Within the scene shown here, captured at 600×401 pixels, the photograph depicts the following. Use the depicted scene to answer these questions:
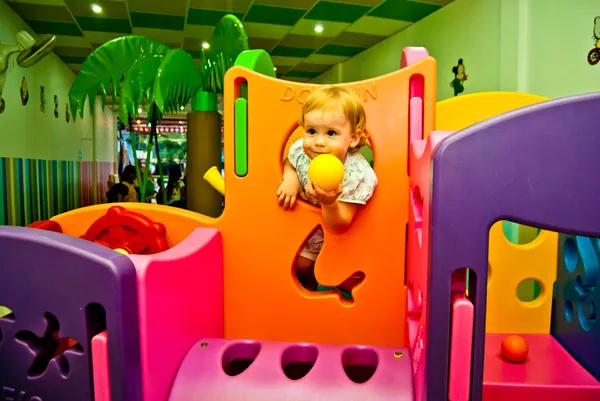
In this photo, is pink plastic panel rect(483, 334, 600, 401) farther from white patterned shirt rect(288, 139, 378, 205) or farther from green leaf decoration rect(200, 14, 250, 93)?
green leaf decoration rect(200, 14, 250, 93)

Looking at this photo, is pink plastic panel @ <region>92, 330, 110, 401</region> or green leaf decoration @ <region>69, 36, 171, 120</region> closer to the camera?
pink plastic panel @ <region>92, 330, 110, 401</region>

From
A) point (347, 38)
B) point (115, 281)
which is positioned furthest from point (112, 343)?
point (347, 38)

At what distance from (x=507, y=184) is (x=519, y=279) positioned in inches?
28.4

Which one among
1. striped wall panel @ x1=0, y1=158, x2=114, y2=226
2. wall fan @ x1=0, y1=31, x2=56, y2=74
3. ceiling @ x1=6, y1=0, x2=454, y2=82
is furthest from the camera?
ceiling @ x1=6, y1=0, x2=454, y2=82

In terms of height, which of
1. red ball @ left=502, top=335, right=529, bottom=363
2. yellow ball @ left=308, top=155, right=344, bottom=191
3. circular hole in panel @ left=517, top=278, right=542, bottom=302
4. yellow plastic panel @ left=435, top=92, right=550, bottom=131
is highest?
yellow plastic panel @ left=435, top=92, right=550, bottom=131

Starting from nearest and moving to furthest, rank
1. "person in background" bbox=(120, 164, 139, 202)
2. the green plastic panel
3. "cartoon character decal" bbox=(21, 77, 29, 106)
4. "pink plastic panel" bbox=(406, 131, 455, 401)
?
"pink plastic panel" bbox=(406, 131, 455, 401)
the green plastic panel
"cartoon character decal" bbox=(21, 77, 29, 106)
"person in background" bbox=(120, 164, 139, 202)

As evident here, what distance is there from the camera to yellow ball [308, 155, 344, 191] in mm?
723

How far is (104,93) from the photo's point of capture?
7.38ft

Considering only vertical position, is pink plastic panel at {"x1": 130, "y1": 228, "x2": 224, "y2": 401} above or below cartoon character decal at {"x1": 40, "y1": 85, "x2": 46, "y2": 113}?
below

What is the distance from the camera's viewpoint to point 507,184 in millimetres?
552

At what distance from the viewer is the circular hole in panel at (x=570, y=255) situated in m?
1.06

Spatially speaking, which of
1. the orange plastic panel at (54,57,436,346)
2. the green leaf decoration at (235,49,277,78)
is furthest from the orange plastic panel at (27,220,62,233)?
the green leaf decoration at (235,49,277,78)

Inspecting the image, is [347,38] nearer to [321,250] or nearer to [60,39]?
[60,39]

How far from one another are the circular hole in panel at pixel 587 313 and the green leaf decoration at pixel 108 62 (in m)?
1.98
